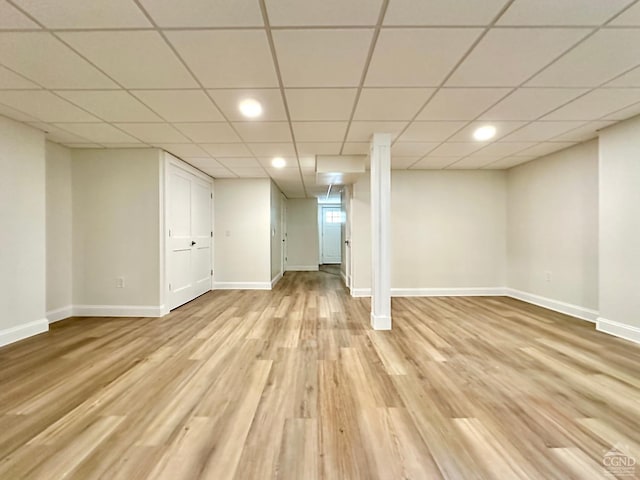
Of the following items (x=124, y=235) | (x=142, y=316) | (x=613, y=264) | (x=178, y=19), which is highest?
(x=178, y=19)

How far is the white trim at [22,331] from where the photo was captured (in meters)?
2.81

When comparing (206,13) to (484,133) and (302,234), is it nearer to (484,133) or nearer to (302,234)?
(484,133)

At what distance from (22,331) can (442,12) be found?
4.70 meters

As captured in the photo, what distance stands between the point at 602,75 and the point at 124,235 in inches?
212

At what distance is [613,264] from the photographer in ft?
10.2

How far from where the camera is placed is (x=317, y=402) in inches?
70.5

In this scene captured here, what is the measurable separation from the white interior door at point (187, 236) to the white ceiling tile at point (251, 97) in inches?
79.8

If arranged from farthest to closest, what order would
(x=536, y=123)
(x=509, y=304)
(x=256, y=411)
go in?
(x=509, y=304) → (x=536, y=123) → (x=256, y=411)

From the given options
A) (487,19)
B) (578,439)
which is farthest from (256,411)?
(487,19)

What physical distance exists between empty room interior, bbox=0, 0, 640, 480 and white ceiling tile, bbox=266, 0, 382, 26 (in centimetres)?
1

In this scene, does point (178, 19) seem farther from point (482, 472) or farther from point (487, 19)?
point (482, 472)

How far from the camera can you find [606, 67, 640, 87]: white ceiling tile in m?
2.08

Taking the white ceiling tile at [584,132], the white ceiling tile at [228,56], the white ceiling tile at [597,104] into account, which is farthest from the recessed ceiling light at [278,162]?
the white ceiling tile at [584,132]

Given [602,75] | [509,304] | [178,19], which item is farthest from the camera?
[509,304]
